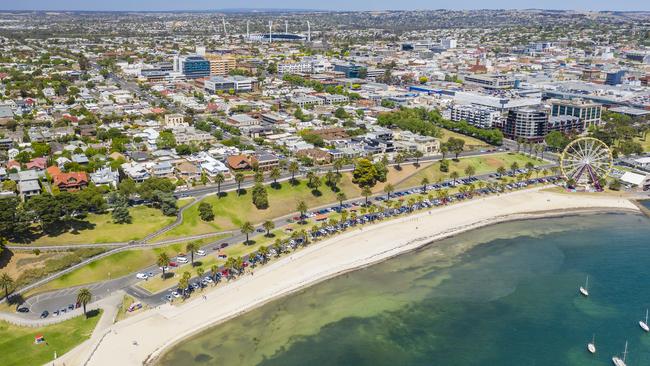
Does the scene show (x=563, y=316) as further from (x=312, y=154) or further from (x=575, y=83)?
(x=575, y=83)

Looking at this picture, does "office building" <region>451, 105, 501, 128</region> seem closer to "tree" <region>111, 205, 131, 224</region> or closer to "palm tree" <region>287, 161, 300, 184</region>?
"palm tree" <region>287, 161, 300, 184</region>

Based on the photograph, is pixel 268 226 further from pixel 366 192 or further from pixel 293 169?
pixel 366 192

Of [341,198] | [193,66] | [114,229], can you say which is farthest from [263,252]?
[193,66]

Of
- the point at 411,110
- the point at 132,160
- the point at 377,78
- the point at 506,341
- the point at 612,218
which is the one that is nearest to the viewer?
the point at 506,341

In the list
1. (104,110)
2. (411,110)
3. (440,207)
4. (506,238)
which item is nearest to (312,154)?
(440,207)

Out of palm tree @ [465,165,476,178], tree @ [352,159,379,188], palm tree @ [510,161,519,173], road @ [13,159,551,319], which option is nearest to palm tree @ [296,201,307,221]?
tree @ [352,159,379,188]

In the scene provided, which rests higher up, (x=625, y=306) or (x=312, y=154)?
(x=312, y=154)
